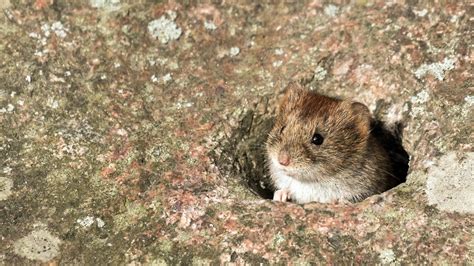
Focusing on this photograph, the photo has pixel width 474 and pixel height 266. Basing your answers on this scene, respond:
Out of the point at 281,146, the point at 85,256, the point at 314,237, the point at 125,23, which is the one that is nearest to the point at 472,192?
the point at 314,237

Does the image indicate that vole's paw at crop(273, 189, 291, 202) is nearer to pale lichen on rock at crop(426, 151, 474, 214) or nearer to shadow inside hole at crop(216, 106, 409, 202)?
shadow inside hole at crop(216, 106, 409, 202)

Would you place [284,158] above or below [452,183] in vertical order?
below

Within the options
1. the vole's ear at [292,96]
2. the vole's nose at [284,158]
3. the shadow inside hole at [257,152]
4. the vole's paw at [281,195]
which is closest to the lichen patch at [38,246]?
the shadow inside hole at [257,152]

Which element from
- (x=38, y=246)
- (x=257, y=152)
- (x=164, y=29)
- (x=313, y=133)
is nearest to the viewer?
(x=38, y=246)

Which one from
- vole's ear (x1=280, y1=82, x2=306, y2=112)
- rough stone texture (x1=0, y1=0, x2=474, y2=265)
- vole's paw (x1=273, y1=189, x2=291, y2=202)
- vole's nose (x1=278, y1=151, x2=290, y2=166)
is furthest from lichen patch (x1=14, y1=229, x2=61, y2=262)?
vole's ear (x1=280, y1=82, x2=306, y2=112)

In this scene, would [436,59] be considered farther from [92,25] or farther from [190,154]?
[92,25]

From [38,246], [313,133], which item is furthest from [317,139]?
[38,246]

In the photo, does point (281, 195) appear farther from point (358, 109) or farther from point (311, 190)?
point (358, 109)
